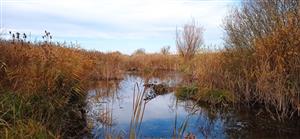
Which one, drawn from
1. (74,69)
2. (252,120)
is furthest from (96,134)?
(252,120)

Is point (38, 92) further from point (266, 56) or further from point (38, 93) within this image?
point (266, 56)

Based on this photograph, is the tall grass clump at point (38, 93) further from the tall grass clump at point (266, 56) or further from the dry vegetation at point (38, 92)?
the tall grass clump at point (266, 56)

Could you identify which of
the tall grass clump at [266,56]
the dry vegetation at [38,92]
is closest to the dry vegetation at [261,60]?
the tall grass clump at [266,56]

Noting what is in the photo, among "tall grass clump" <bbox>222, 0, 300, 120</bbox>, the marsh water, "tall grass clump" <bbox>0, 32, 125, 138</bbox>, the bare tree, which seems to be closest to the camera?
"tall grass clump" <bbox>0, 32, 125, 138</bbox>

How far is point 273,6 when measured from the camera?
11375 millimetres

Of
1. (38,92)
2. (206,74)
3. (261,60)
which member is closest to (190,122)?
(261,60)

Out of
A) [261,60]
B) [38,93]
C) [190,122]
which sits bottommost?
[190,122]

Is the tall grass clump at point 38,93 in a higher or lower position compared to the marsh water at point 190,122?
higher

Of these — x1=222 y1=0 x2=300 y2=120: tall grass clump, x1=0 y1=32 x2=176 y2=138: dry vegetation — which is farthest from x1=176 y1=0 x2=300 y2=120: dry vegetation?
x1=0 y1=32 x2=176 y2=138: dry vegetation

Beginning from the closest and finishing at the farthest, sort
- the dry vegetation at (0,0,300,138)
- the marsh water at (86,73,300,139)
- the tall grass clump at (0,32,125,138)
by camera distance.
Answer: the tall grass clump at (0,32,125,138)
the dry vegetation at (0,0,300,138)
the marsh water at (86,73,300,139)

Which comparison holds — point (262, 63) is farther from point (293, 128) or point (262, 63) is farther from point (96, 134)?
point (96, 134)

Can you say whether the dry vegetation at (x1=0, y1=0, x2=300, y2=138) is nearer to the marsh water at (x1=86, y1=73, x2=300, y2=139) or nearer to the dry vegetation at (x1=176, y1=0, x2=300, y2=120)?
the dry vegetation at (x1=176, y1=0, x2=300, y2=120)

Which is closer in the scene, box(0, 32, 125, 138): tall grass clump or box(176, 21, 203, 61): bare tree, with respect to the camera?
box(0, 32, 125, 138): tall grass clump

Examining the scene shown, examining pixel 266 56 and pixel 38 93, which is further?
pixel 266 56
